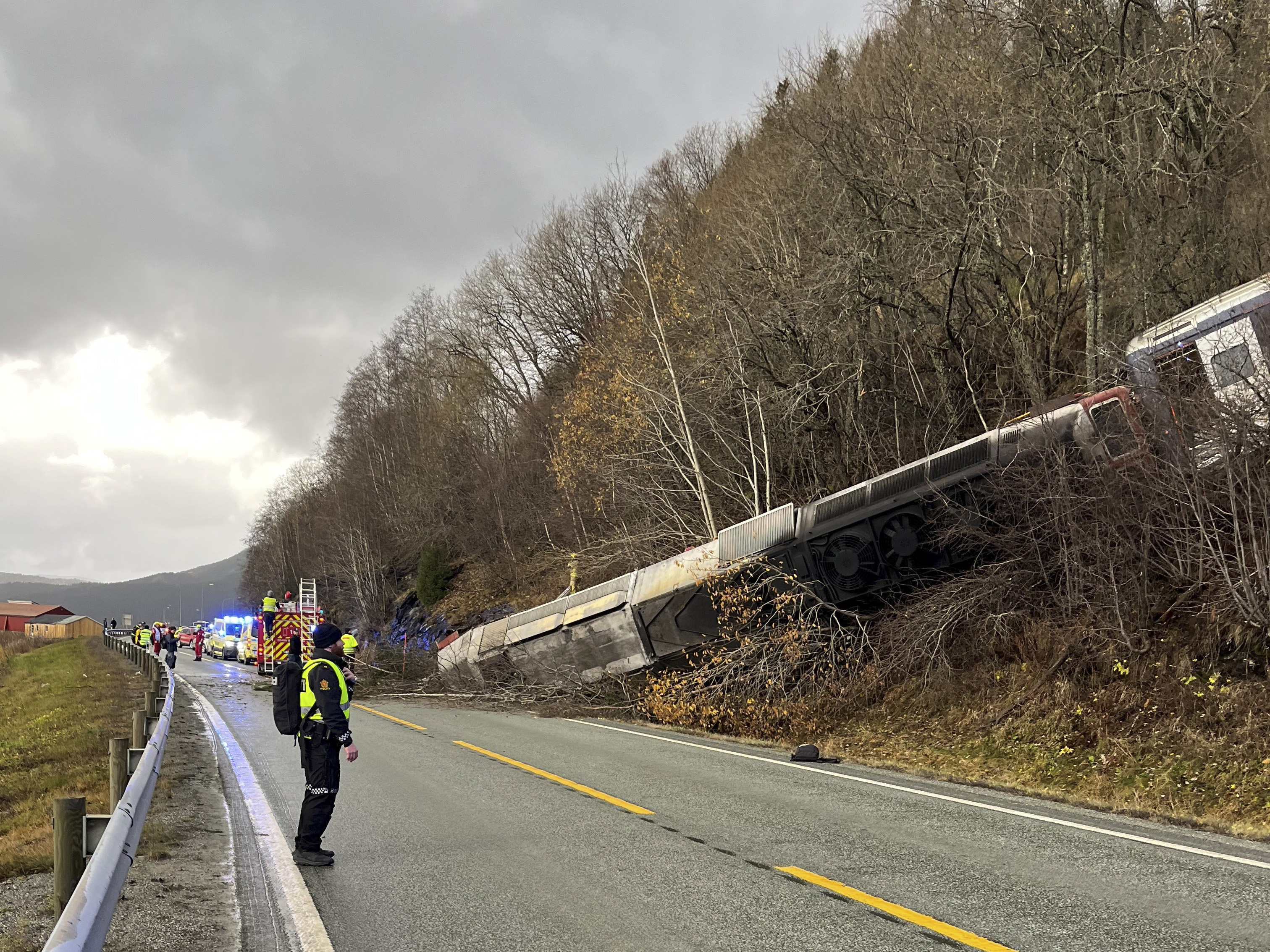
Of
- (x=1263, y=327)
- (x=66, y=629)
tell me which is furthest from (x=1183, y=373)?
(x=66, y=629)

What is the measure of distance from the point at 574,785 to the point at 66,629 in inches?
4044

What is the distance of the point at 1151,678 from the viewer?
424 inches

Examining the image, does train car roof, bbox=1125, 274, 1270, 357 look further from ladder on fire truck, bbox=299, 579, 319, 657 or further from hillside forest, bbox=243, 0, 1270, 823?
ladder on fire truck, bbox=299, 579, 319, 657

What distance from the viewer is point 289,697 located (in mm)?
7219

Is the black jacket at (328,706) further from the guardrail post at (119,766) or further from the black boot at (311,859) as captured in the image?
the guardrail post at (119,766)

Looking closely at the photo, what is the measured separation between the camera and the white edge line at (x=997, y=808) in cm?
680

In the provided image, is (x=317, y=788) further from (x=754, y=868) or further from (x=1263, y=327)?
(x=1263, y=327)

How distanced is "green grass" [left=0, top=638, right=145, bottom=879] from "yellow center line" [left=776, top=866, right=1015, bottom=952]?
5.52 m

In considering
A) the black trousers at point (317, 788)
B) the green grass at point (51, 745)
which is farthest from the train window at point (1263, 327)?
the green grass at point (51, 745)

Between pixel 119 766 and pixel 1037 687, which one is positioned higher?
pixel 119 766

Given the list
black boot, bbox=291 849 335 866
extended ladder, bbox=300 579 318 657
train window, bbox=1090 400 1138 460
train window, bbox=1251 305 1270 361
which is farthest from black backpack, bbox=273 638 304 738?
extended ladder, bbox=300 579 318 657

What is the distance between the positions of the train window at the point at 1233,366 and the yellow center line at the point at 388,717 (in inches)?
491

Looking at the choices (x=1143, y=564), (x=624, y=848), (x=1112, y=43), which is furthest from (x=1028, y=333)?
(x=624, y=848)

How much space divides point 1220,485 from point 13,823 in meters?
13.3
